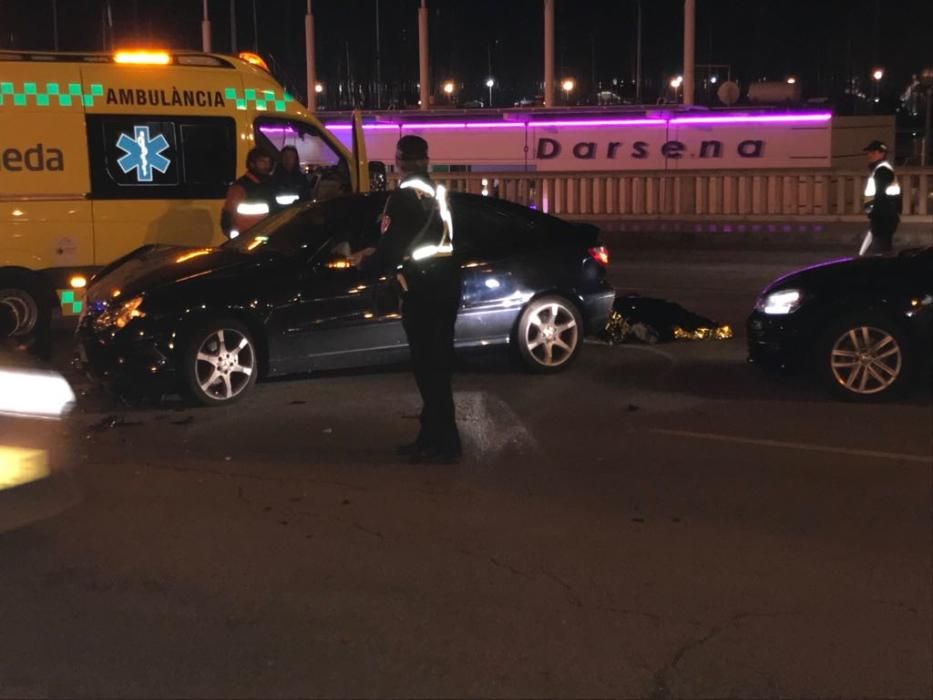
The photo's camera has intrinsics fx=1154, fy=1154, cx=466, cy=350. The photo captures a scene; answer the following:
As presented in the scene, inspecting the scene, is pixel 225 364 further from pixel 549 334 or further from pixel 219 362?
pixel 549 334

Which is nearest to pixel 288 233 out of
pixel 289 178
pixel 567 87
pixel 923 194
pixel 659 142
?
pixel 289 178

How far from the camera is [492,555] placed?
515 centimetres

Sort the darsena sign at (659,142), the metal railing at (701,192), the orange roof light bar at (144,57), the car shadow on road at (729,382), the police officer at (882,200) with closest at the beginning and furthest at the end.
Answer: the car shadow on road at (729,382) → the orange roof light bar at (144,57) → the police officer at (882,200) → the metal railing at (701,192) → the darsena sign at (659,142)

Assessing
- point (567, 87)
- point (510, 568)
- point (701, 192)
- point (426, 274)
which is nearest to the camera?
point (510, 568)

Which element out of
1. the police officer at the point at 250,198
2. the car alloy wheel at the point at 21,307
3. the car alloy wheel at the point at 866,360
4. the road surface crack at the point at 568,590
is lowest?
the road surface crack at the point at 568,590

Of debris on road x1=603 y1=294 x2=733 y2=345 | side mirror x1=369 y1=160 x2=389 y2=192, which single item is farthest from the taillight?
side mirror x1=369 y1=160 x2=389 y2=192

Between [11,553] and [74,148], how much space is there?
18.2ft

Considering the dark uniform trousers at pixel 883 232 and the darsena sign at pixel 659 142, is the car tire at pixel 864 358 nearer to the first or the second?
the dark uniform trousers at pixel 883 232

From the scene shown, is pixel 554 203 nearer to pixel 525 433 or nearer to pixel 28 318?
pixel 28 318

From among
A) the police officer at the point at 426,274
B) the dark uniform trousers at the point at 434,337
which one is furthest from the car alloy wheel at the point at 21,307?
the dark uniform trousers at the point at 434,337

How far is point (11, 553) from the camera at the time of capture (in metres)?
5.20

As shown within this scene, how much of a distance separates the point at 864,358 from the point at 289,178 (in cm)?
554

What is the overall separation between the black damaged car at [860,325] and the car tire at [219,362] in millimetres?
3750

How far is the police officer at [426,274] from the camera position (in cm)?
641
